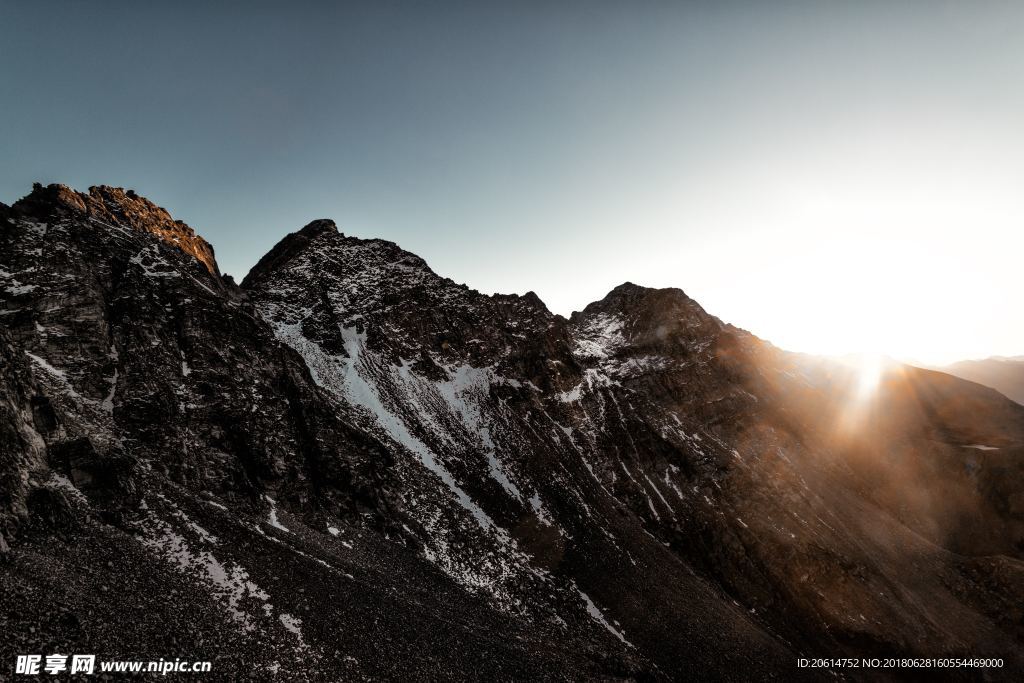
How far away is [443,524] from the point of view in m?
48.9

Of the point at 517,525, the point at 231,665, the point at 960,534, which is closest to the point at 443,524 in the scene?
the point at 517,525

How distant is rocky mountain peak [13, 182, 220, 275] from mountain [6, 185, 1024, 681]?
59 cm

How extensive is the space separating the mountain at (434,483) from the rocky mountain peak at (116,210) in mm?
590

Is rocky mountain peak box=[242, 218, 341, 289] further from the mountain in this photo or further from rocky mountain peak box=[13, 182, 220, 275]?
rocky mountain peak box=[13, 182, 220, 275]

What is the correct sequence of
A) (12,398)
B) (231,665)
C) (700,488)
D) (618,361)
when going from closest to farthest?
(231,665) < (12,398) < (700,488) < (618,361)

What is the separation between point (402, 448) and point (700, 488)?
4665 centimetres

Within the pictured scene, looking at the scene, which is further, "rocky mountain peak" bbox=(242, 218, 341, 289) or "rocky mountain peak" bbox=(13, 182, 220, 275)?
"rocky mountain peak" bbox=(242, 218, 341, 289)

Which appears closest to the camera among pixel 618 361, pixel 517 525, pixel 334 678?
pixel 334 678

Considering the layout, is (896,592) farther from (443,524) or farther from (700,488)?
(443,524)

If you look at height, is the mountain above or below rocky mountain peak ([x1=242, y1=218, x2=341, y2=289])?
below

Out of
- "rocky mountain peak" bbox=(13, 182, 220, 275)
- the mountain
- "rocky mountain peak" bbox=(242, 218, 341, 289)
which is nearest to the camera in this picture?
the mountain

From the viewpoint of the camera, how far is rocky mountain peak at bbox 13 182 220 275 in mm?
56938

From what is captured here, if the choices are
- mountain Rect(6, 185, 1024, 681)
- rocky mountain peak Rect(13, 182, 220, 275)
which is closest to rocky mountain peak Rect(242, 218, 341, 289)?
mountain Rect(6, 185, 1024, 681)

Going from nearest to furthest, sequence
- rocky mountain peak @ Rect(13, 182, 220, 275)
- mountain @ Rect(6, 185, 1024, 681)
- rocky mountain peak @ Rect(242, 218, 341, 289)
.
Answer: mountain @ Rect(6, 185, 1024, 681) < rocky mountain peak @ Rect(13, 182, 220, 275) < rocky mountain peak @ Rect(242, 218, 341, 289)
